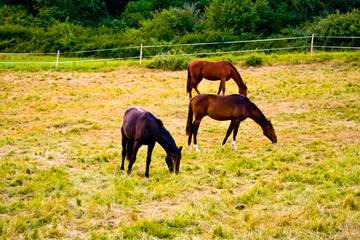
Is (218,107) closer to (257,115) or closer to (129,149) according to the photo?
(257,115)

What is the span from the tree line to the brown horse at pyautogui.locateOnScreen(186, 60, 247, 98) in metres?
10.8

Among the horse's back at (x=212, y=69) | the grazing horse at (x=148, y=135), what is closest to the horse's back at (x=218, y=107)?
the grazing horse at (x=148, y=135)

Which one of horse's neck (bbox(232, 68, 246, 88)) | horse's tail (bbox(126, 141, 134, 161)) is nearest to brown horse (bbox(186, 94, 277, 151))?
horse's tail (bbox(126, 141, 134, 161))

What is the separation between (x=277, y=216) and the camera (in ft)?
21.4

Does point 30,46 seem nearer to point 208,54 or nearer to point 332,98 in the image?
point 208,54

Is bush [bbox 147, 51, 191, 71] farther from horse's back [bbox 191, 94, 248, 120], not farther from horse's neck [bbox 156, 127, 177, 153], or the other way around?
horse's neck [bbox 156, 127, 177, 153]

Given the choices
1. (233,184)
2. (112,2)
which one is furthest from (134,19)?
(233,184)

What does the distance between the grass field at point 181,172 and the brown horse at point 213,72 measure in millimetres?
891

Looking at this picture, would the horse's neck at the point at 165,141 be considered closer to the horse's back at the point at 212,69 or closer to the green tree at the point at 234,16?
the horse's back at the point at 212,69

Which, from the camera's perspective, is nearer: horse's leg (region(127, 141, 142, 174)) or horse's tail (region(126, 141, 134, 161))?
horse's leg (region(127, 141, 142, 174))

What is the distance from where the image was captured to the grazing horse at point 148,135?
8.31 metres

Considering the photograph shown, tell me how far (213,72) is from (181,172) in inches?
321

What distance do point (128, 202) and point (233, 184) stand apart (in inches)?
82.9

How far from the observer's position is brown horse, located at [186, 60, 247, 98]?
52.1ft
